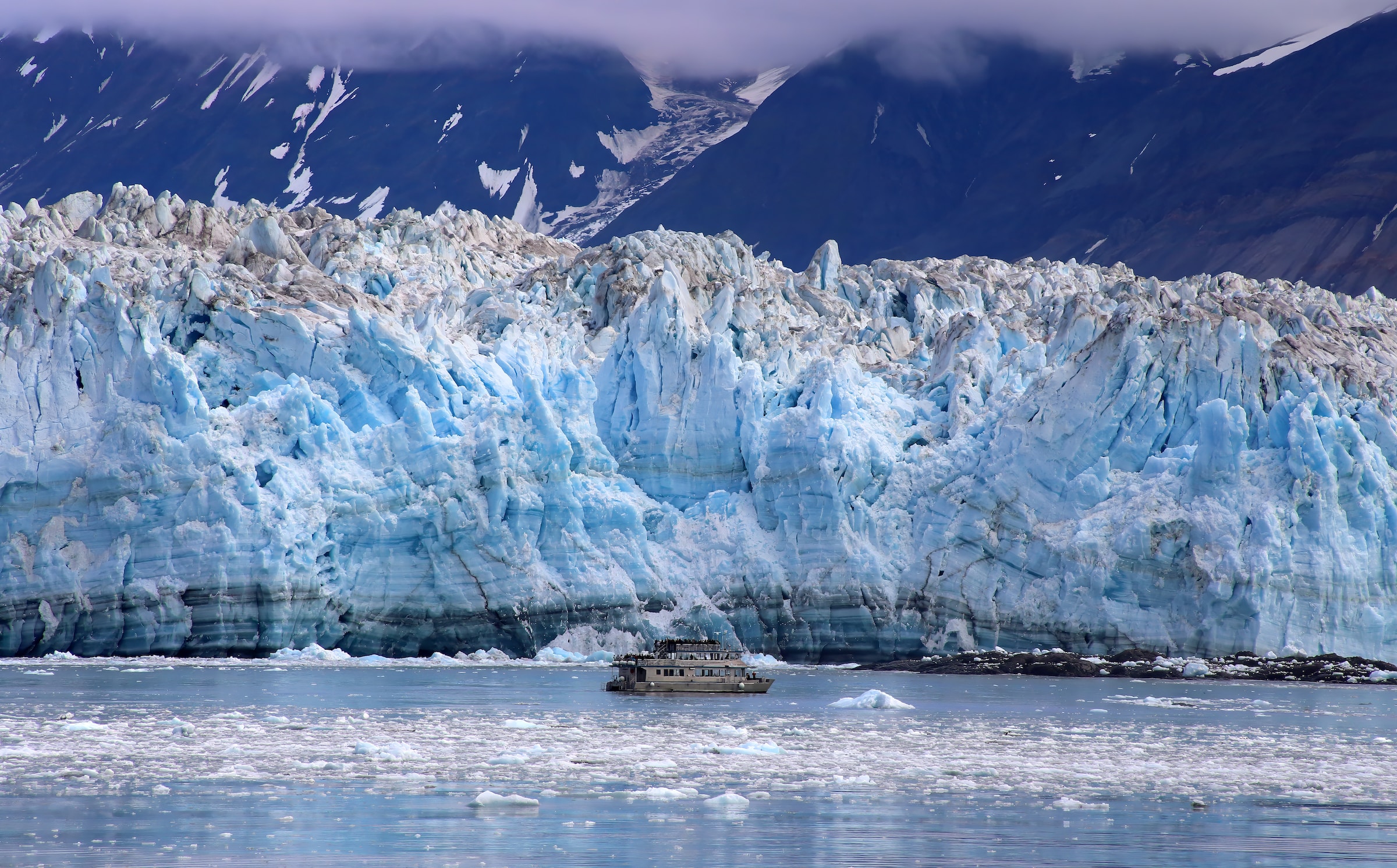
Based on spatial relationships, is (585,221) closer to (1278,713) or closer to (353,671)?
(353,671)

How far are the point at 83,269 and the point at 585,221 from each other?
5389cm

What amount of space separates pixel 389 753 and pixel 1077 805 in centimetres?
943

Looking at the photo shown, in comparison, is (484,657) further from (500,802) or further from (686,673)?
(500,802)

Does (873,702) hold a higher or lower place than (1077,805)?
higher

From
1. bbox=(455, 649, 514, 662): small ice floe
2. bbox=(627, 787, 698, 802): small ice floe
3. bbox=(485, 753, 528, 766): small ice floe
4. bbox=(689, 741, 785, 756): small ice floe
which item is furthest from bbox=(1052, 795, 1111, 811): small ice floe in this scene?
bbox=(455, 649, 514, 662): small ice floe

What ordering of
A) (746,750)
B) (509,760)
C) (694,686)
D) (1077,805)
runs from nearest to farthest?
(1077,805), (509,760), (746,750), (694,686)

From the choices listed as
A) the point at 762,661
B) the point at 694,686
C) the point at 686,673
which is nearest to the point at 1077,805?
the point at 694,686

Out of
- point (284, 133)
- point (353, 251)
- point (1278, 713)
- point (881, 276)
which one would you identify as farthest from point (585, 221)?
point (1278, 713)

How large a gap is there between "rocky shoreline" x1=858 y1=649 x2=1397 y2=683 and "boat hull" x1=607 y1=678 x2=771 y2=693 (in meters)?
8.06

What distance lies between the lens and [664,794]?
62.9 feet

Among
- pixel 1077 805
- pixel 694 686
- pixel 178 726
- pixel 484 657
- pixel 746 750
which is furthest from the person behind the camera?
pixel 484 657

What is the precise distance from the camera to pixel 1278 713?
32.9 m

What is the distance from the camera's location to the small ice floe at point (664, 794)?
1905cm

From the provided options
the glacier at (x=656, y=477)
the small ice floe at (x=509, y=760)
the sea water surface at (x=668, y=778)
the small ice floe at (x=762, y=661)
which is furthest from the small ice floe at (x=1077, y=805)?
the small ice floe at (x=762, y=661)
